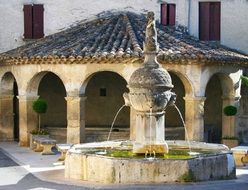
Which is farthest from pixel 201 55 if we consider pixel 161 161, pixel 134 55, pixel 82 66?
pixel 161 161

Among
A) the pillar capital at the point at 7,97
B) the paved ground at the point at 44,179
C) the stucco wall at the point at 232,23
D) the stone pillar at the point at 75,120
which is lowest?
the paved ground at the point at 44,179

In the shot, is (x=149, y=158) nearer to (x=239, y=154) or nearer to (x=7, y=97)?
(x=239, y=154)

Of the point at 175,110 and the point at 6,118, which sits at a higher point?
the point at 175,110

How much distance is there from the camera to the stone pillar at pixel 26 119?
941 inches

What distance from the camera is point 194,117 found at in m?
→ 22.2

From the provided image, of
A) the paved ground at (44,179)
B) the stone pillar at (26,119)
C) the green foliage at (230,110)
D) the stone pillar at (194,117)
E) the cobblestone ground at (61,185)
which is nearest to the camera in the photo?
the cobblestone ground at (61,185)

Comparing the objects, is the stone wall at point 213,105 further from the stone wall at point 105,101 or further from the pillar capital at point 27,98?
the pillar capital at point 27,98

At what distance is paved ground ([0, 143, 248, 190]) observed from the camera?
46.6 feet

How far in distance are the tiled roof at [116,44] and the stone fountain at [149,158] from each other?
555 centimetres

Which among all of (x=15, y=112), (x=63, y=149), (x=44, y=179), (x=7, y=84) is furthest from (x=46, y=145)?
(x=15, y=112)

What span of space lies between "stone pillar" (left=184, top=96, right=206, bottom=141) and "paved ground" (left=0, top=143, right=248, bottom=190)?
4796 millimetres

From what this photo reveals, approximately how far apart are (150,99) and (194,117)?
23.2ft

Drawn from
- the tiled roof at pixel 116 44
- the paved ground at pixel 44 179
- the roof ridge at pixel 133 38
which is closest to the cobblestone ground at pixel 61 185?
the paved ground at pixel 44 179

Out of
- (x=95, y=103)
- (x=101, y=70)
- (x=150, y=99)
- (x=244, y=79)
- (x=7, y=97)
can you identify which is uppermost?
(x=101, y=70)
